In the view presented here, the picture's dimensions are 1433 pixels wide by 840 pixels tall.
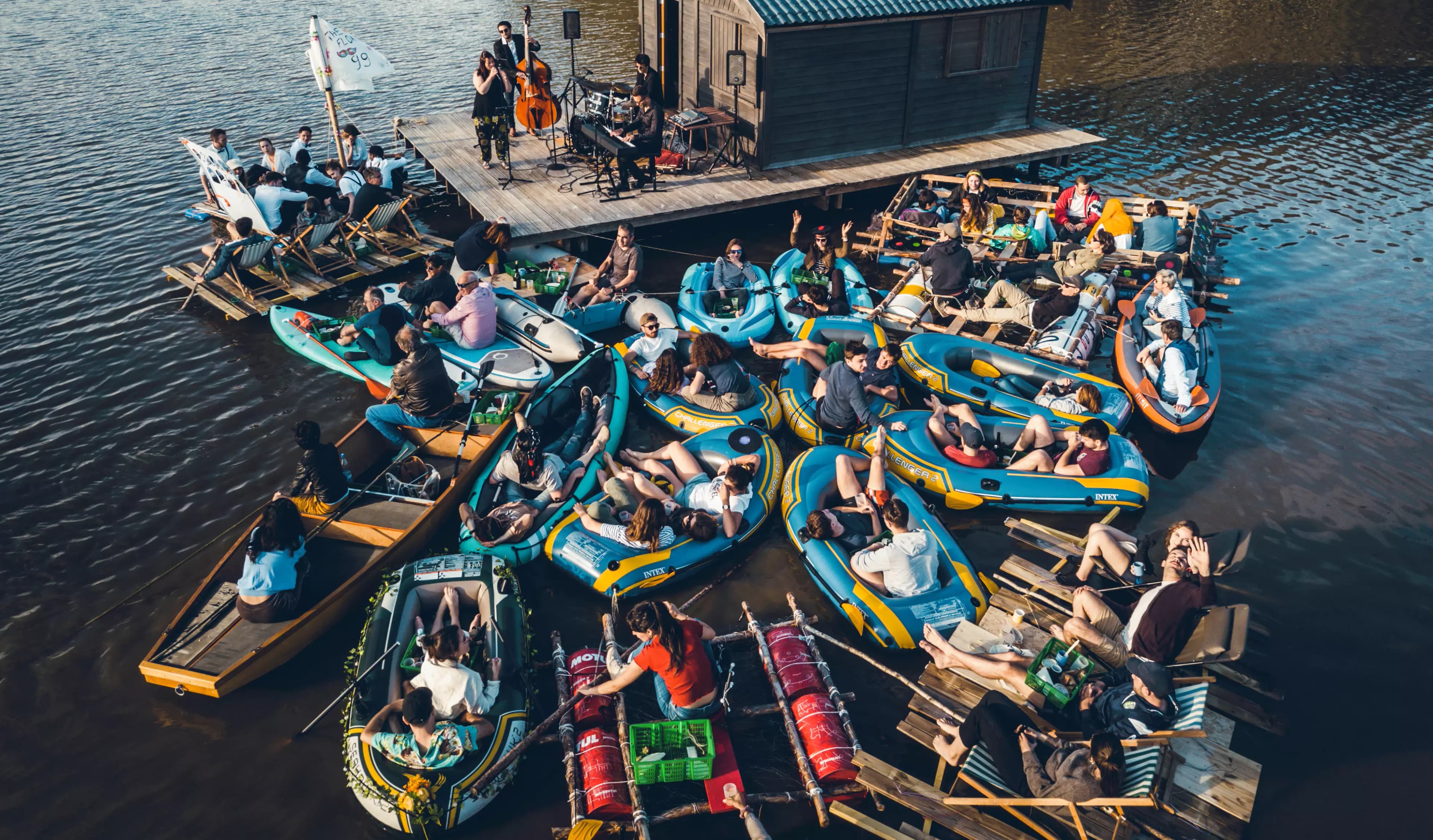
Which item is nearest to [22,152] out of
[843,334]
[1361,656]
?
[843,334]

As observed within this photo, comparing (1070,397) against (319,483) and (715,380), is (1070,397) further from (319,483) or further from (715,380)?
(319,483)

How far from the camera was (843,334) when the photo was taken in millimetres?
12594

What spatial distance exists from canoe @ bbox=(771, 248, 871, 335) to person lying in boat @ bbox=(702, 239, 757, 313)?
54cm

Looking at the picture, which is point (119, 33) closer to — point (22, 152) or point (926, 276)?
point (22, 152)

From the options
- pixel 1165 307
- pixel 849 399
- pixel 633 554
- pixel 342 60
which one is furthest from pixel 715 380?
pixel 342 60

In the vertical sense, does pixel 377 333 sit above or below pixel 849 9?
below

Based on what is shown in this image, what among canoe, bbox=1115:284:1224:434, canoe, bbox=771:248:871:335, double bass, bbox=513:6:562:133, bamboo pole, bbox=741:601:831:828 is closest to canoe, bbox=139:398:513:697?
bamboo pole, bbox=741:601:831:828

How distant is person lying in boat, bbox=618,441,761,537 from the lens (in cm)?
905

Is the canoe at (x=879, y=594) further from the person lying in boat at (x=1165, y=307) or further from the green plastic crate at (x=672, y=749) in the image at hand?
the person lying in boat at (x=1165, y=307)

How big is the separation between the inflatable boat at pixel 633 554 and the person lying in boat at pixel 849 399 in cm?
152

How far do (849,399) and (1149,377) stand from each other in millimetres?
4411

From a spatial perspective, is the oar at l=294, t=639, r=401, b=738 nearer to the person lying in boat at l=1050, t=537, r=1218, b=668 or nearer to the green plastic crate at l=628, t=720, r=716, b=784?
the green plastic crate at l=628, t=720, r=716, b=784

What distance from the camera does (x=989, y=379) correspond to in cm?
1177

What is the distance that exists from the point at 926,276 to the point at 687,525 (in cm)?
709
